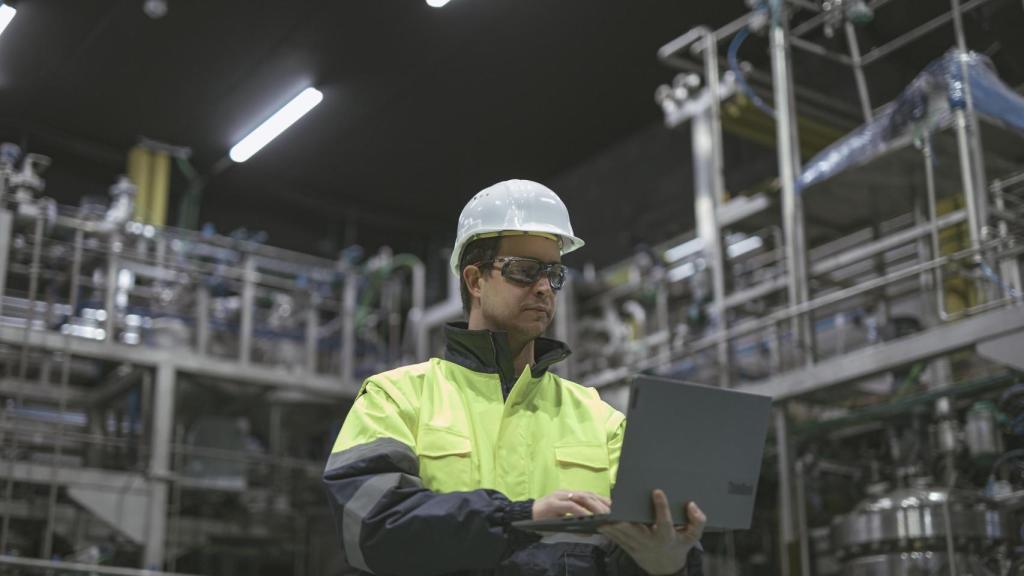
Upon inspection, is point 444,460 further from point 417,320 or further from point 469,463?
point 417,320

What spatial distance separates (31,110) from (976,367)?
9.44m

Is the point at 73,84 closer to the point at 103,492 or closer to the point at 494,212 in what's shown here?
the point at 103,492

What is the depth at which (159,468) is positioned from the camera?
9.05 m

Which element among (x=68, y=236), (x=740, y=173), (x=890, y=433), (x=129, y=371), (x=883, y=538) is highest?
(x=740, y=173)

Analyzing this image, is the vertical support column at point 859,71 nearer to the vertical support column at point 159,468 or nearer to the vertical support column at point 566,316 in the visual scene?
the vertical support column at point 566,316

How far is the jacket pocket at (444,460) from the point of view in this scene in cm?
255

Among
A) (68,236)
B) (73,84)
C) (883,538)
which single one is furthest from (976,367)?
(73,84)

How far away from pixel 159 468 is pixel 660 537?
7465 millimetres

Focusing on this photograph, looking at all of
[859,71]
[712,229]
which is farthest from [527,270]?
[712,229]

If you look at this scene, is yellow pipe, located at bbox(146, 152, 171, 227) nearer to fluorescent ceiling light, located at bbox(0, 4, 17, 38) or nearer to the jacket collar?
fluorescent ceiling light, located at bbox(0, 4, 17, 38)

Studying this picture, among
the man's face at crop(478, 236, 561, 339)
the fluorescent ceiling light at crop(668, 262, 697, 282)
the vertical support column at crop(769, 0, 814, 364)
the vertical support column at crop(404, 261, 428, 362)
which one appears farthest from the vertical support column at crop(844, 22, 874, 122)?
the man's face at crop(478, 236, 561, 339)

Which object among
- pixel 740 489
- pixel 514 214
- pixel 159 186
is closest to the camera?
pixel 740 489

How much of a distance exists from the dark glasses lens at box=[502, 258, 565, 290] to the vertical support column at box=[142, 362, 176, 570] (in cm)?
688

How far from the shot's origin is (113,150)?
12969 millimetres
